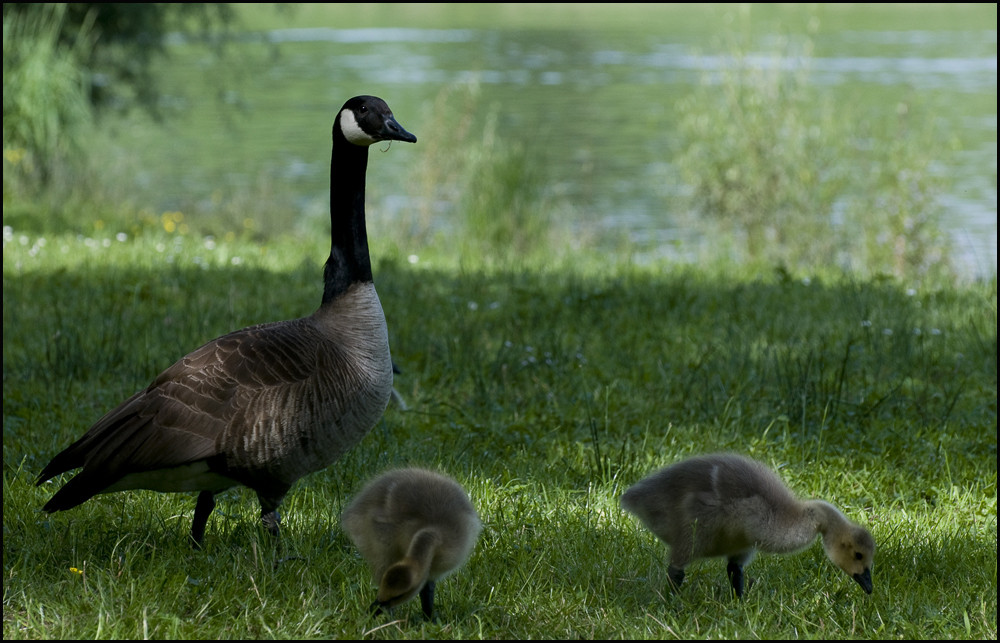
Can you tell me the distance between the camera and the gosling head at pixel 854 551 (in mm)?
3787

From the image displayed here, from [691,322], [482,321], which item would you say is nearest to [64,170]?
[482,321]

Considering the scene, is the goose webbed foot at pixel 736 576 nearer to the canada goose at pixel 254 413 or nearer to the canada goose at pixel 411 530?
the canada goose at pixel 411 530

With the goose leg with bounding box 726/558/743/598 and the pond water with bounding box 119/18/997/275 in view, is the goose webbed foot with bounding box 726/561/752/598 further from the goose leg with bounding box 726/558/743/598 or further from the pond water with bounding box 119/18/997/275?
the pond water with bounding box 119/18/997/275

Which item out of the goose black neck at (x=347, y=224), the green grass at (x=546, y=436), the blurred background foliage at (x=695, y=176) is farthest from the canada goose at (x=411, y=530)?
the blurred background foliage at (x=695, y=176)

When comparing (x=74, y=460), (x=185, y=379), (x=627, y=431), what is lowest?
(x=627, y=431)

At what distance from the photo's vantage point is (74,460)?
13.9ft

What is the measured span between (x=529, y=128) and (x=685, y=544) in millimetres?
21610

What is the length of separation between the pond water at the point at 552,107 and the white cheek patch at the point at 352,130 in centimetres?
921

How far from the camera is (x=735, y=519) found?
150 inches

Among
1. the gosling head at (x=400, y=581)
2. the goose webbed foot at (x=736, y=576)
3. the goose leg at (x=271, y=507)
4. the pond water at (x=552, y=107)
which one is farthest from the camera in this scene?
the pond water at (x=552, y=107)

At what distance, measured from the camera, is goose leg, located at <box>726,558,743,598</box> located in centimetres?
397

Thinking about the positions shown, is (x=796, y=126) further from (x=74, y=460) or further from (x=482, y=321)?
(x=74, y=460)

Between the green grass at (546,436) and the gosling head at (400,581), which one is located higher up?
the gosling head at (400,581)

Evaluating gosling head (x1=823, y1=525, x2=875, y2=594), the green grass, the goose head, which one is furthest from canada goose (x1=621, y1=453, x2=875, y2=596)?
the goose head
